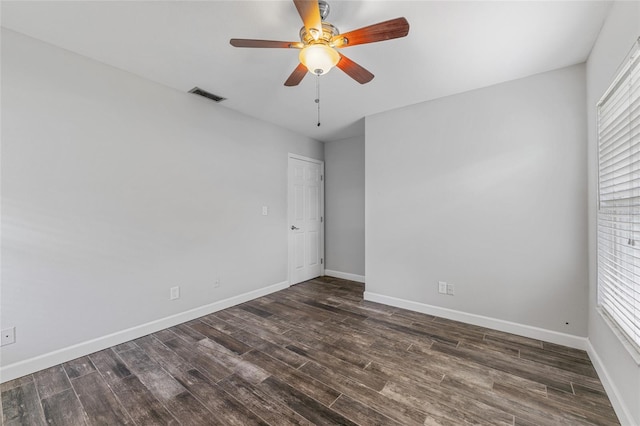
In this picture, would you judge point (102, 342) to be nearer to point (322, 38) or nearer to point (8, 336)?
point (8, 336)

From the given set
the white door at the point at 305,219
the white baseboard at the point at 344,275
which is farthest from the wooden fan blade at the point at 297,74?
the white baseboard at the point at 344,275

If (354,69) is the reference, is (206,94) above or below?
above

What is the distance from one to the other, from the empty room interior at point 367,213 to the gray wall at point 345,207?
3.15 feet

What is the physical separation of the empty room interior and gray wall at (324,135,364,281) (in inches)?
37.8

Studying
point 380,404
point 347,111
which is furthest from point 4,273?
point 347,111

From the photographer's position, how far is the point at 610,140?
1.81m

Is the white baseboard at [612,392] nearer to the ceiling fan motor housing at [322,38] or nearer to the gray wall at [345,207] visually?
the ceiling fan motor housing at [322,38]

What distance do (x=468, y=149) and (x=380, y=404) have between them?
2.57 m

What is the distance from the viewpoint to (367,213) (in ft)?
11.9

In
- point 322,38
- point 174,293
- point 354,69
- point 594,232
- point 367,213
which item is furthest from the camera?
point 367,213

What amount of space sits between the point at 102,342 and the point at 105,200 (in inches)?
49.9

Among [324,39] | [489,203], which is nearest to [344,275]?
[489,203]

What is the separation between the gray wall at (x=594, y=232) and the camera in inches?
55.7

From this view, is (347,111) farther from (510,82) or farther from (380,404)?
(380,404)
